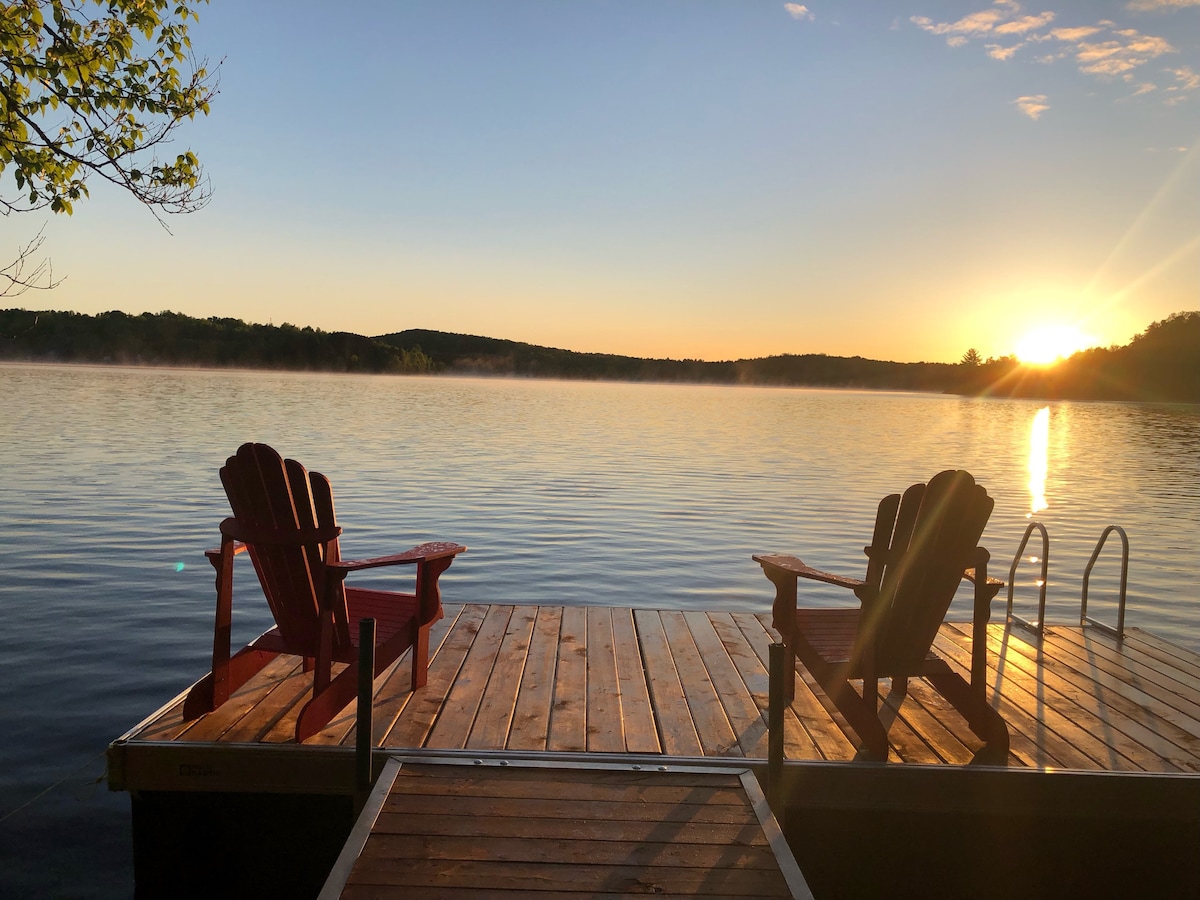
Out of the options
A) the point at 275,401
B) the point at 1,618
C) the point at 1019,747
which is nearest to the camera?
the point at 1019,747

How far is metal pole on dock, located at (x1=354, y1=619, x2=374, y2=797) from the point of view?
Result: 3648 mm

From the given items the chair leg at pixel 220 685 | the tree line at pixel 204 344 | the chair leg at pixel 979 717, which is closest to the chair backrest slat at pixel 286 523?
the chair leg at pixel 220 685

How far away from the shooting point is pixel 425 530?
13211 mm

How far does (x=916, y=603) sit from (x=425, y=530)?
9982 mm

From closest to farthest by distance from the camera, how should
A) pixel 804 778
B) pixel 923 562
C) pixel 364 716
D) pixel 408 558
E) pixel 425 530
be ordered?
pixel 364 716 → pixel 804 778 → pixel 923 562 → pixel 408 558 → pixel 425 530

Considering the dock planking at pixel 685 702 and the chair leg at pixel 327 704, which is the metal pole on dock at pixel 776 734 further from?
the chair leg at pixel 327 704

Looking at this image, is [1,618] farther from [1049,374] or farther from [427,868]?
[1049,374]

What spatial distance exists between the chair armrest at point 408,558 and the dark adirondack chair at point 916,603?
1.85 m

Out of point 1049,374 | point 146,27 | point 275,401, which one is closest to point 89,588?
point 146,27

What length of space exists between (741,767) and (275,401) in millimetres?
50649

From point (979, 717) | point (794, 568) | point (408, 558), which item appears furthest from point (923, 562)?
point (408, 558)

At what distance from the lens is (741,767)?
3.82m

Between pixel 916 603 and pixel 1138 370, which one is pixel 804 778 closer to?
pixel 916 603

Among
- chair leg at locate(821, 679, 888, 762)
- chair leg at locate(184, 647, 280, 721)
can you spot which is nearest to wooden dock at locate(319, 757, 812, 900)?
chair leg at locate(821, 679, 888, 762)
